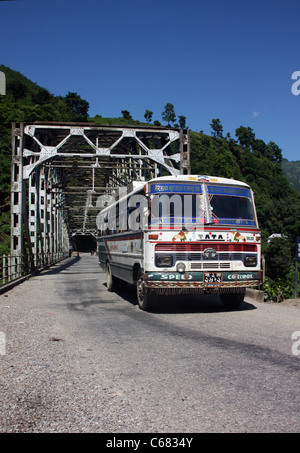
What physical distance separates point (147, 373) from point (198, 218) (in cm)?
501

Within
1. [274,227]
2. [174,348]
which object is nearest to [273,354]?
[174,348]

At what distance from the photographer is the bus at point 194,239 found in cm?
897

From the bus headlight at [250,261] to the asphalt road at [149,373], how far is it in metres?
1.16

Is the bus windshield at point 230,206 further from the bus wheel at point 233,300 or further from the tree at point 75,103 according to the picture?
the tree at point 75,103

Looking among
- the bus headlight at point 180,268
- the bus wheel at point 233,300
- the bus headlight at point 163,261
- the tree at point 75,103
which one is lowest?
the bus wheel at point 233,300

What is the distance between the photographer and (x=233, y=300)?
33.8 feet

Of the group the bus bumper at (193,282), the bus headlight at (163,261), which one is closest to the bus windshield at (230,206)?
the bus bumper at (193,282)

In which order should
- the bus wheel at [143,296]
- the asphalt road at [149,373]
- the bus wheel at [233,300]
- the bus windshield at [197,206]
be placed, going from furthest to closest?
the bus wheel at [233,300] → the bus wheel at [143,296] → the bus windshield at [197,206] → the asphalt road at [149,373]

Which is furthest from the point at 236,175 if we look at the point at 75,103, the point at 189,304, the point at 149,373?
the point at 149,373

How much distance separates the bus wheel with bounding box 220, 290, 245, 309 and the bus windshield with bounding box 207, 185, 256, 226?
5.88 feet

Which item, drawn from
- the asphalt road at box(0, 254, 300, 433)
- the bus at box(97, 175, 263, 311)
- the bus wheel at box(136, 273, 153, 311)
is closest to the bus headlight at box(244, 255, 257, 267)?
the bus at box(97, 175, 263, 311)

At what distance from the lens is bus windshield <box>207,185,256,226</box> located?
949 centimetres

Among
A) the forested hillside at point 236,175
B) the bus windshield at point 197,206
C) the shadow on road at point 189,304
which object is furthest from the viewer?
the forested hillside at point 236,175

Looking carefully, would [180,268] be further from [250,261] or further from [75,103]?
[75,103]
